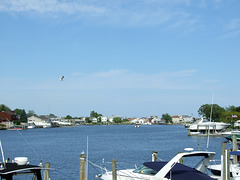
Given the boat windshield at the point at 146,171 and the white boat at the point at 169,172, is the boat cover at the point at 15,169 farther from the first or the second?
the boat windshield at the point at 146,171

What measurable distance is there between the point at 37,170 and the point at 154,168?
6.33 metres

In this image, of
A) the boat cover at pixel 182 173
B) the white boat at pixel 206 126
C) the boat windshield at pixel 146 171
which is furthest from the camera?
the white boat at pixel 206 126

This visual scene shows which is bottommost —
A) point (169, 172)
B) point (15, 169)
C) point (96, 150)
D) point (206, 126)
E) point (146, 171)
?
point (96, 150)

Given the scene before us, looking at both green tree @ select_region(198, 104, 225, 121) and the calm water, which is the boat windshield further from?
green tree @ select_region(198, 104, 225, 121)

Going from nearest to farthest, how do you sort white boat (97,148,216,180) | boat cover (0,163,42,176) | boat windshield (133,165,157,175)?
boat cover (0,163,42,176) → white boat (97,148,216,180) → boat windshield (133,165,157,175)

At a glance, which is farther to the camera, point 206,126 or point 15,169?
point 206,126

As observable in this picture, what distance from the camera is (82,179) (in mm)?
18062

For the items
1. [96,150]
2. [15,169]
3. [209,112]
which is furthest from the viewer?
[209,112]

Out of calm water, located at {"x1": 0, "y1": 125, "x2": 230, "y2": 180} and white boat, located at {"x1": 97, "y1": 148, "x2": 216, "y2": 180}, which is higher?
white boat, located at {"x1": 97, "y1": 148, "x2": 216, "y2": 180}

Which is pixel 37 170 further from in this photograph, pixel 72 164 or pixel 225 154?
pixel 72 164

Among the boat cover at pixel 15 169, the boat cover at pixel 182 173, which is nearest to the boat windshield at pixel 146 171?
the boat cover at pixel 182 173

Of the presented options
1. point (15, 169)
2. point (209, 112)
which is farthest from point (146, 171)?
point (209, 112)

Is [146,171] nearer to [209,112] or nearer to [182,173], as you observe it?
[182,173]

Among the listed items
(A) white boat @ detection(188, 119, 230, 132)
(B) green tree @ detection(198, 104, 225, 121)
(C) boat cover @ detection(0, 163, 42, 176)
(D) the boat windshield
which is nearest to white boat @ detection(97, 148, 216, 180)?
(D) the boat windshield
